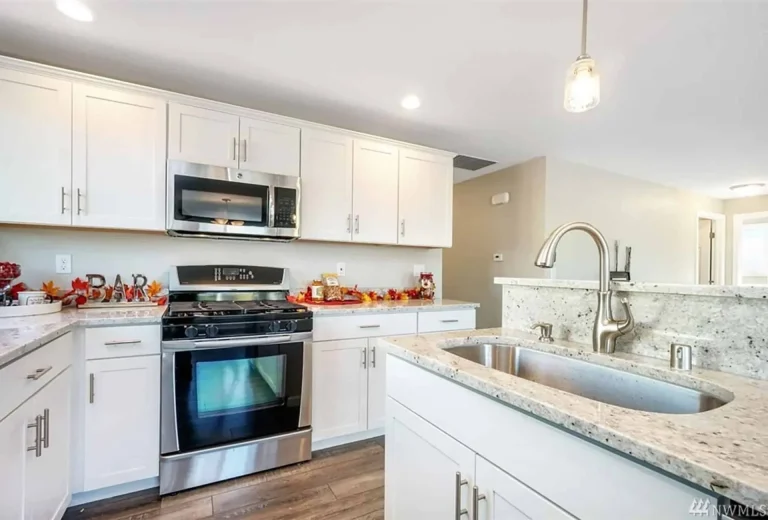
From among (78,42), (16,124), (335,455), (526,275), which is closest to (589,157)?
(526,275)

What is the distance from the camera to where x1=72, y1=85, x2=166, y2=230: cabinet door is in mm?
2031

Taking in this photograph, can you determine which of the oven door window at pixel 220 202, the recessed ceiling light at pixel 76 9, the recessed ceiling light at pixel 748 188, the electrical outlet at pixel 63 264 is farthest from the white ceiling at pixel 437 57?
the recessed ceiling light at pixel 748 188

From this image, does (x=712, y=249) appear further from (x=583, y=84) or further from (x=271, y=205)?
(x=271, y=205)

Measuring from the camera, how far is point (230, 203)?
94.2 inches

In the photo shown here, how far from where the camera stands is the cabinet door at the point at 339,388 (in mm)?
2336

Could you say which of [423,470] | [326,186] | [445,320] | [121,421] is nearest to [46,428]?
[121,421]

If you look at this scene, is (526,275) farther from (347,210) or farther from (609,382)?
(609,382)

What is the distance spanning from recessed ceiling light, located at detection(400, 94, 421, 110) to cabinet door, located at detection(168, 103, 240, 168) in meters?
1.12

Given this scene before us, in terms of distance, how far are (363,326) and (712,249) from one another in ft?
21.7

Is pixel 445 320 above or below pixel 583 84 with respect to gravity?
below

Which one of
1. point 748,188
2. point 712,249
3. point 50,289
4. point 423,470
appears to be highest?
point 748,188

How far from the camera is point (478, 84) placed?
7.50 ft

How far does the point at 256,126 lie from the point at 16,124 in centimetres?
121

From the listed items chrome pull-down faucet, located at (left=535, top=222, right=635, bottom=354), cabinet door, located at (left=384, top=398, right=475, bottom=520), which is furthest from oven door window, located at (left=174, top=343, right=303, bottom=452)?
chrome pull-down faucet, located at (left=535, top=222, right=635, bottom=354)
